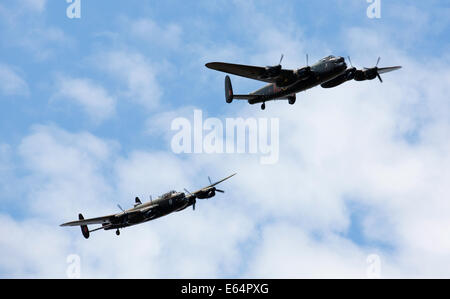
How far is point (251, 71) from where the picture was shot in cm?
6975

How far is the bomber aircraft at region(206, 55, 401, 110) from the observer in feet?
224

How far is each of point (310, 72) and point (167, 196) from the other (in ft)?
66.1

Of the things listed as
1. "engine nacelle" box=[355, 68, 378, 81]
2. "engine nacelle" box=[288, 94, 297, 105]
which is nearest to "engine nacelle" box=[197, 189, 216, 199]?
"engine nacelle" box=[288, 94, 297, 105]

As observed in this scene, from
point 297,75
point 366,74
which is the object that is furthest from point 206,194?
point 366,74

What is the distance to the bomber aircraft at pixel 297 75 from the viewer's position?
6831cm

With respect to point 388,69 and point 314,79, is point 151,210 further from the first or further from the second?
point 388,69

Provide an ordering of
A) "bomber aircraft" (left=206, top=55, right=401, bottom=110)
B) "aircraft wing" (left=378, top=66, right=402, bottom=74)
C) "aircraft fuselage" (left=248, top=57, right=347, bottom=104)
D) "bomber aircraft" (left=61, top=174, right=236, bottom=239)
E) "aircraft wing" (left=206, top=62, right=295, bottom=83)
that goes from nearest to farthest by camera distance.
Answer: "aircraft fuselage" (left=248, top=57, right=347, bottom=104)
"bomber aircraft" (left=206, top=55, right=401, bottom=110)
"aircraft wing" (left=206, top=62, right=295, bottom=83)
"bomber aircraft" (left=61, top=174, right=236, bottom=239)
"aircraft wing" (left=378, top=66, right=402, bottom=74)

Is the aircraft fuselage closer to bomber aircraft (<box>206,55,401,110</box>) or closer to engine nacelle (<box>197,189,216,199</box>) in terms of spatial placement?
bomber aircraft (<box>206,55,401,110</box>)

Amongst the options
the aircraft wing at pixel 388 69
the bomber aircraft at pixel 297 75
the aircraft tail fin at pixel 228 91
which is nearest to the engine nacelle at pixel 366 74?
the bomber aircraft at pixel 297 75

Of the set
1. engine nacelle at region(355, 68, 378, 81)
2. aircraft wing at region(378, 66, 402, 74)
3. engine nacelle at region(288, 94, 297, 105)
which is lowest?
engine nacelle at region(288, 94, 297, 105)
